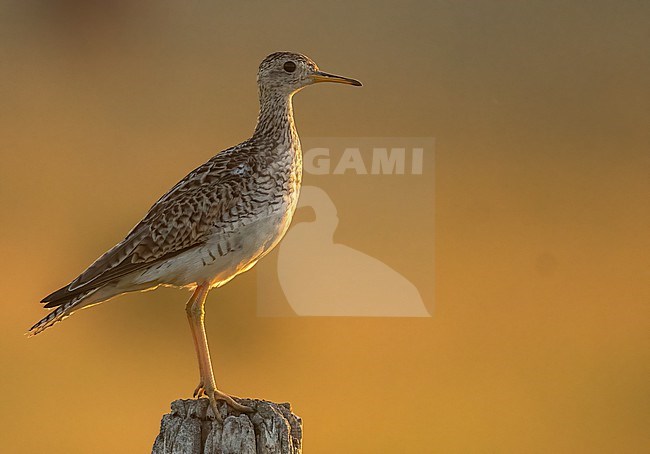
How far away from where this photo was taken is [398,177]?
6535 millimetres

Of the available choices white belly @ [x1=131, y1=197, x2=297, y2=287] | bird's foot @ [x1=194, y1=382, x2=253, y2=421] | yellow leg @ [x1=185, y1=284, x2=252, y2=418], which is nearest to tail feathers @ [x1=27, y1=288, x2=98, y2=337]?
white belly @ [x1=131, y1=197, x2=297, y2=287]

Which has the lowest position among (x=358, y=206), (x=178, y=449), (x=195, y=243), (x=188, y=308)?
(x=178, y=449)

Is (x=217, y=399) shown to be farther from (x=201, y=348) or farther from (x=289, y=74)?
(x=289, y=74)

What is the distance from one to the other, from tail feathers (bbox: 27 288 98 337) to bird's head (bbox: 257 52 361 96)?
1.15 meters

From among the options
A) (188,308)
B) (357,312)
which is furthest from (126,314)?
(188,308)

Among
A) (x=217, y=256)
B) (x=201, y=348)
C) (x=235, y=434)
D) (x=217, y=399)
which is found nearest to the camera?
(x=235, y=434)

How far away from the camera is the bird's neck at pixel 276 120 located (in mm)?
3895

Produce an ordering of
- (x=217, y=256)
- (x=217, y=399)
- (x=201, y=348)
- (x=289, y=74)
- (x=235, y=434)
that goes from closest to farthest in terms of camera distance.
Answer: (x=235, y=434), (x=217, y=399), (x=217, y=256), (x=201, y=348), (x=289, y=74)

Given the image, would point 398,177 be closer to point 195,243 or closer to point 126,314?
point 126,314

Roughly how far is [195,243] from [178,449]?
2.99ft

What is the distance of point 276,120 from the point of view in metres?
3.92

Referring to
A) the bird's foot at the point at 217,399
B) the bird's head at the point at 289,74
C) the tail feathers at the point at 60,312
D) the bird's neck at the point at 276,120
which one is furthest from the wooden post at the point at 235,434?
the bird's head at the point at 289,74

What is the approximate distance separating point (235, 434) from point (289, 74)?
62.4 inches

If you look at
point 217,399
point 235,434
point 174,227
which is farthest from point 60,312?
point 235,434
